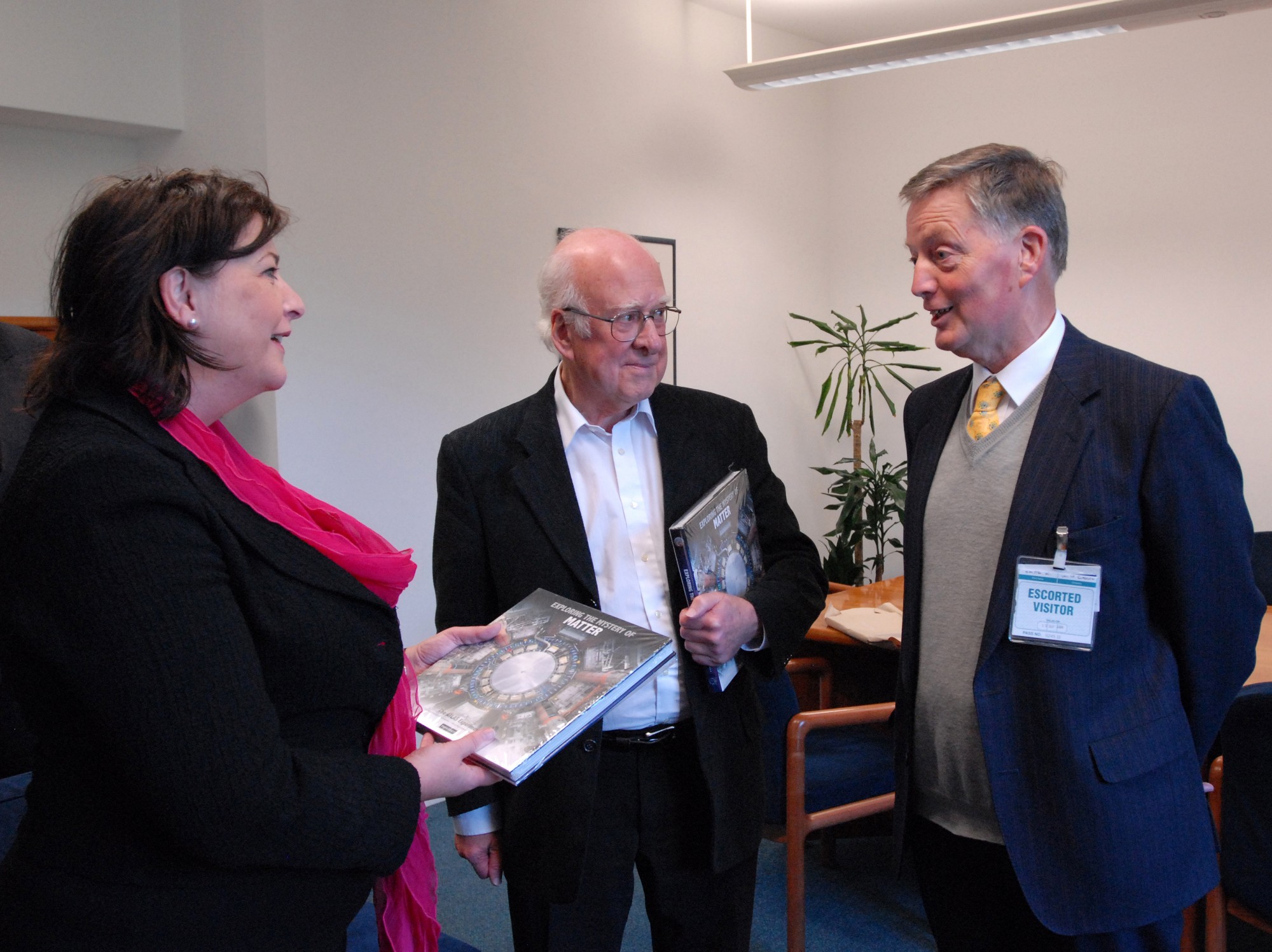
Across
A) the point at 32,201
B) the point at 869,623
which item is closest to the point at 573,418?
the point at 869,623

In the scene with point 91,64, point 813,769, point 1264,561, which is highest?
point 91,64

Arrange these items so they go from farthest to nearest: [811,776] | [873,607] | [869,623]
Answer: [873,607] < [869,623] < [811,776]

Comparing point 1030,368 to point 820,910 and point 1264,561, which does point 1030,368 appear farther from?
point 1264,561

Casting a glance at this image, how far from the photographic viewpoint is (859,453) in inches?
217

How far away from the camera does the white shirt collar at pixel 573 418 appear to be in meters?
1.90

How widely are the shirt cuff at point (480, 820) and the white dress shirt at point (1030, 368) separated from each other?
1152 millimetres

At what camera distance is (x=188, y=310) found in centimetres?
114

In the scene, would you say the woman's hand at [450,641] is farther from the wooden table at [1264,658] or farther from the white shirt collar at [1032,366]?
the wooden table at [1264,658]

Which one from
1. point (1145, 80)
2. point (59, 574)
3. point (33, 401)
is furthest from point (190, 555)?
point (1145, 80)

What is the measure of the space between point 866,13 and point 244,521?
5.05 m

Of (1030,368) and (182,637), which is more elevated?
(1030,368)

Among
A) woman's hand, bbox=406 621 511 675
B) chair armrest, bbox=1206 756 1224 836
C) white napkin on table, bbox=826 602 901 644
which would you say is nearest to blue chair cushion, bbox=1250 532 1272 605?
white napkin on table, bbox=826 602 901 644

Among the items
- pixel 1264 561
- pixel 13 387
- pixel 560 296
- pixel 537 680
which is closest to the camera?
pixel 537 680

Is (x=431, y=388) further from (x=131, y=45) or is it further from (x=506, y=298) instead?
(x=131, y=45)
